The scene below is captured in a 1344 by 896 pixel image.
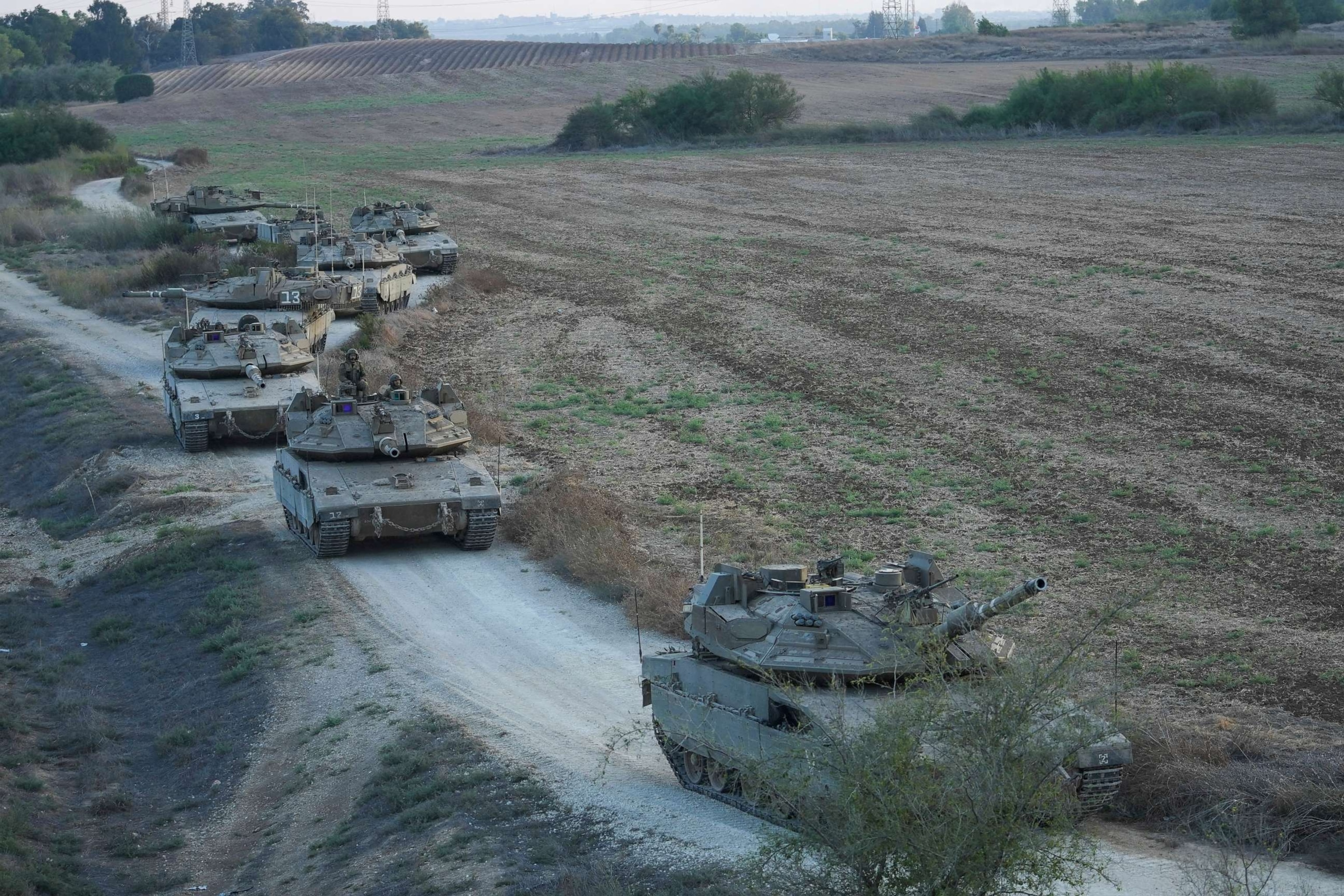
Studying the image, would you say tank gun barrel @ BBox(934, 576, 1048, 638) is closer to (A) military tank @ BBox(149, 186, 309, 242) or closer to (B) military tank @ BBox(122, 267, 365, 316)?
(B) military tank @ BBox(122, 267, 365, 316)

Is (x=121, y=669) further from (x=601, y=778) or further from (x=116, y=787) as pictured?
(x=601, y=778)

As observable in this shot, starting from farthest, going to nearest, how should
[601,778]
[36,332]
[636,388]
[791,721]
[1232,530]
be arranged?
1. [36,332]
2. [636,388]
3. [1232,530]
4. [601,778]
5. [791,721]

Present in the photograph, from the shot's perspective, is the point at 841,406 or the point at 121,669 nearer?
the point at 121,669

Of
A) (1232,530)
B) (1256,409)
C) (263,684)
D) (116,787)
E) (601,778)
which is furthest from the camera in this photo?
(1256,409)

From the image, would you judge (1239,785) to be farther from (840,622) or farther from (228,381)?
(228,381)

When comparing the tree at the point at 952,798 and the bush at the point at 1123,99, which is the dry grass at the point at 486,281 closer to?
the tree at the point at 952,798

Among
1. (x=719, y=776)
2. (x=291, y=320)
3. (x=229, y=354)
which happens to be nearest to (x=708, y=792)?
(x=719, y=776)

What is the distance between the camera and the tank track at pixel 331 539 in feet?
72.1

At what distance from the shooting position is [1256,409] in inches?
1135

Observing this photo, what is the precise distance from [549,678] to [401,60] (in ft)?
373

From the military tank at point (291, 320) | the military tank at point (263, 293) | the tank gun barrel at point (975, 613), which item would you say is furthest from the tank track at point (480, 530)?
the military tank at point (263, 293)

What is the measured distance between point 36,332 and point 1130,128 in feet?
161

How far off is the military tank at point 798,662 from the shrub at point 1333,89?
5824 cm

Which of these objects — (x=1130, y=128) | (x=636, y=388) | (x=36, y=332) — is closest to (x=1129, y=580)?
(x=636, y=388)
